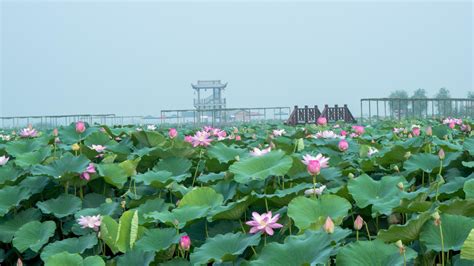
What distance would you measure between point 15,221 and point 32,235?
18 centimetres

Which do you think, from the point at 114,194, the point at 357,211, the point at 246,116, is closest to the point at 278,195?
the point at 357,211

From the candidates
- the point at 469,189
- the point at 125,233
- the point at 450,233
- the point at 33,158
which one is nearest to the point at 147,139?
the point at 33,158

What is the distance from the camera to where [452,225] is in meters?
1.05

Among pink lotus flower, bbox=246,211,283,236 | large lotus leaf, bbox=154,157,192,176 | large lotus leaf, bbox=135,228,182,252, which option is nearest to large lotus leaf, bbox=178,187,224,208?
large lotus leaf, bbox=135,228,182,252

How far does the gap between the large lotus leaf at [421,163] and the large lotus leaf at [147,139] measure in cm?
105

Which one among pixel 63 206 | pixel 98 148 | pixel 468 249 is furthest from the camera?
pixel 98 148

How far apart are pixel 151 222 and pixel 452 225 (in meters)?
0.72

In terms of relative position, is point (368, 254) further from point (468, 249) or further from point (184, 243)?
point (184, 243)

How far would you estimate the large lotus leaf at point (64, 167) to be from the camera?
5.71 feet

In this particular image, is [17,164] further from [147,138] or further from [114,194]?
[147,138]

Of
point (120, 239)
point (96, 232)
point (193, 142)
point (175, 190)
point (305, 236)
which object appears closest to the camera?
point (305, 236)

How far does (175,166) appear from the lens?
1846 millimetres

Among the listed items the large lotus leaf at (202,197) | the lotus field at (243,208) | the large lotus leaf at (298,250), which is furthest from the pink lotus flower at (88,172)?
the large lotus leaf at (298,250)

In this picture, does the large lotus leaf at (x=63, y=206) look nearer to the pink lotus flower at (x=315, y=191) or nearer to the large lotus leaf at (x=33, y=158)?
the large lotus leaf at (x=33, y=158)
